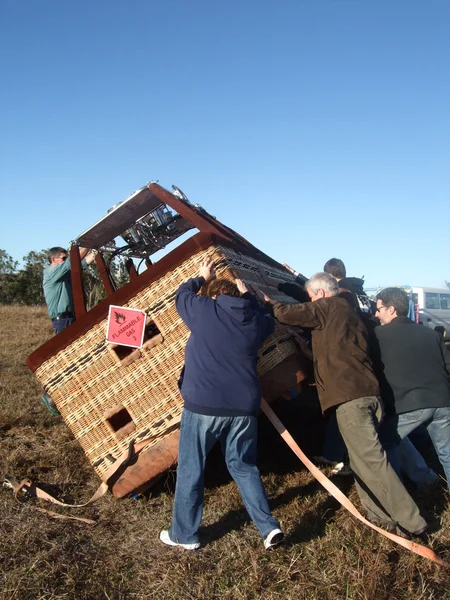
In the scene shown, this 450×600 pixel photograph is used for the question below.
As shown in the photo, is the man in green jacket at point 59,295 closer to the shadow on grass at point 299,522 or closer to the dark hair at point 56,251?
the dark hair at point 56,251

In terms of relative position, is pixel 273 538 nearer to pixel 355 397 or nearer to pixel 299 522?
pixel 299 522

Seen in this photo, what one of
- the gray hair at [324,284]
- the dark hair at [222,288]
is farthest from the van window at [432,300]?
the dark hair at [222,288]

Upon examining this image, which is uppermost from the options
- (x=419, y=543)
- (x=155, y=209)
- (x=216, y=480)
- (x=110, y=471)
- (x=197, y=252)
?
(x=155, y=209)

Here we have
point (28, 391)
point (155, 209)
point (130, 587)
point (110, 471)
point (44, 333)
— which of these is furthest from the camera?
point (44, 333)

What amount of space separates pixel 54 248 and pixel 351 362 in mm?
4000

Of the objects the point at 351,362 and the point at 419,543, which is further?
the point at 351,362

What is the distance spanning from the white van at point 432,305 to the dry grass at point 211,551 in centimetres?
1541

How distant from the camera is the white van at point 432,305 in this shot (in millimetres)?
18922

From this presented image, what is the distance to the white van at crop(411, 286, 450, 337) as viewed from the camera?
18922 mm

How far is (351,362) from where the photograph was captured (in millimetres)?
3811

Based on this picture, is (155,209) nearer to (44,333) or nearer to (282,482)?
(282,482)

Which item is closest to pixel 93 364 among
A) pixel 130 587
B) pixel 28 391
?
pixel 130 587

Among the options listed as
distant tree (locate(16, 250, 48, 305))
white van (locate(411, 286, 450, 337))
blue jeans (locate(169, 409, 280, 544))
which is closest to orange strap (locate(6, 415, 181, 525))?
blue jeans (locate(169, 409, 280, 544))

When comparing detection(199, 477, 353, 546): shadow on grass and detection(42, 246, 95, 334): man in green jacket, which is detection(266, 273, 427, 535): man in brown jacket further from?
detection(42, 246, 95, 334): man in green jacket
